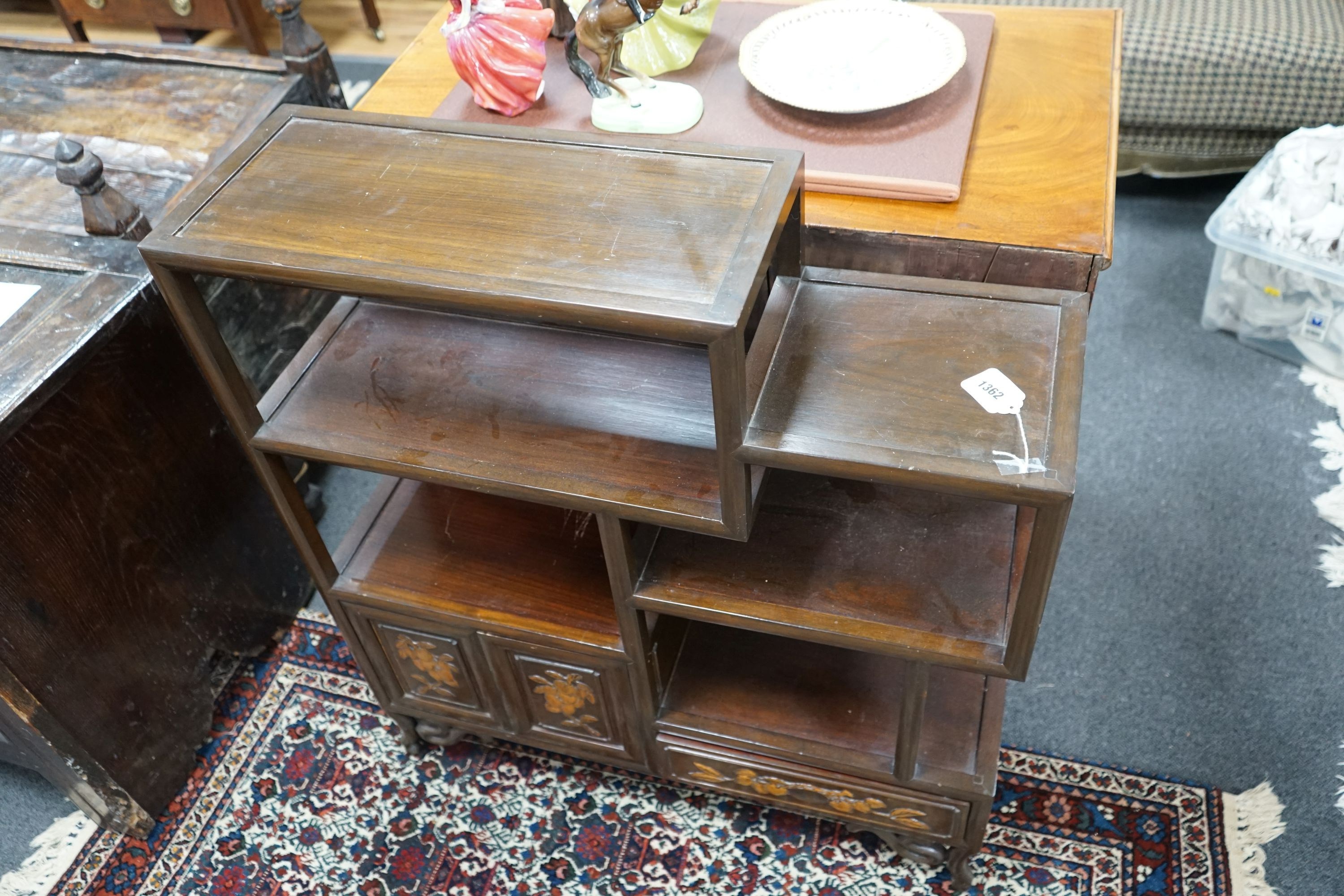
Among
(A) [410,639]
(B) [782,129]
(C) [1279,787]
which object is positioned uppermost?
(B) [782,129]

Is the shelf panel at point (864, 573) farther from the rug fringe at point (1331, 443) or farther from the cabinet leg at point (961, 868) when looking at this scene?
the rug fringe at point (1331, 443)

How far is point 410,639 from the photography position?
1295 millimetres

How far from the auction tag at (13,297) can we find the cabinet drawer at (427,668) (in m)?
0.53

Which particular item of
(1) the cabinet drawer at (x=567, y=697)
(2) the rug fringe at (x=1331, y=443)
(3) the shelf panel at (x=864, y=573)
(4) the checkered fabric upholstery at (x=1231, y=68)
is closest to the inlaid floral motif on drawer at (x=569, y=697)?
(1) the cabinet drawer at (x=567, y=697)

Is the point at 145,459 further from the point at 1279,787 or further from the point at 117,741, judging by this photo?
the point at 1279,787

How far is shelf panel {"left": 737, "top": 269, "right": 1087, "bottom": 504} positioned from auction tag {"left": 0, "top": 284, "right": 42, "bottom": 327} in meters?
0.92

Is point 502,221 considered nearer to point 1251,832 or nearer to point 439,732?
point 439,732

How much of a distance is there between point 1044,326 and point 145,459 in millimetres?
1112

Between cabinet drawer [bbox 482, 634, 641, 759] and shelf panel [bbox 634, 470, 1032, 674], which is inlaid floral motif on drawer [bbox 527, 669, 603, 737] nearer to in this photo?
cabinet drawer [bbox 482, 634, 641, 759]

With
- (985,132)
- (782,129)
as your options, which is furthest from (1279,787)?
(782,129)

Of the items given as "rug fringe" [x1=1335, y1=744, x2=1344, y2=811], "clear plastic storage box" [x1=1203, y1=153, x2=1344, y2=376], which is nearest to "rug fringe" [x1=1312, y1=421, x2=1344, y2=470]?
"clear plastic storage box" [x1=1203, y1=153, x2=1344, y2=376]

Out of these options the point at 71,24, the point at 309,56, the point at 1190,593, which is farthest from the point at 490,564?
the point at 71,24

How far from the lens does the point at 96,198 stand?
1237 millimetres

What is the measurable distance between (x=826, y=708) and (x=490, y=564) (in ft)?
1.47
